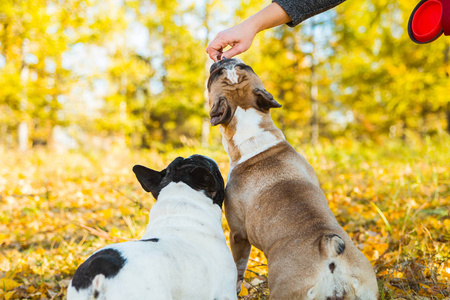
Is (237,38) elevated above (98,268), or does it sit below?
above

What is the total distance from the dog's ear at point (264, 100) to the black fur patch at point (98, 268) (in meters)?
1.78

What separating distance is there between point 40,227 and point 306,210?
4470mm

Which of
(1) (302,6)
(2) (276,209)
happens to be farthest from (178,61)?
(2) (276,209)

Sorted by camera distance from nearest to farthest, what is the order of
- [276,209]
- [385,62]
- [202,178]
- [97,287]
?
[97,287] → [276,209] → [202,178] → [385,62]

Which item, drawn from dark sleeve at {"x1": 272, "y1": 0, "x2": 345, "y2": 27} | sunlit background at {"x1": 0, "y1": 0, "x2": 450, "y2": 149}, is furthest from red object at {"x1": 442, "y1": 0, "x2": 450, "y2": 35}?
sunlit background at {"x1": 0, "y1": 0, "x2": 450, "y2": 149}

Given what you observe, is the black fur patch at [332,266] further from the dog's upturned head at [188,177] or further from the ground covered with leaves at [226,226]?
the dog's upturned head at [188,177]

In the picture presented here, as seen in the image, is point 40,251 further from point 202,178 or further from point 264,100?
point 264,100

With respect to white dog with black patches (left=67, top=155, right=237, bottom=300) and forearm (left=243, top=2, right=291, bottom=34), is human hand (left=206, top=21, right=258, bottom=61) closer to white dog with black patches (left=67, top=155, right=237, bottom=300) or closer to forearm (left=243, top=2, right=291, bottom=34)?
forearm (left=243, top=2, right=291, bottom=34)

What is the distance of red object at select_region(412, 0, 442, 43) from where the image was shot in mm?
2172

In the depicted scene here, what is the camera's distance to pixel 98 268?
1.86m

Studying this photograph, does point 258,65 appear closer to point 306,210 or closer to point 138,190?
point 138,190

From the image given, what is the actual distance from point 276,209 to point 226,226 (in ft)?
6.82

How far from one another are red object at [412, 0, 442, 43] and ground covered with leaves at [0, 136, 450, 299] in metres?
1.86

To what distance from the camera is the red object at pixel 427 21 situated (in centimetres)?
217
